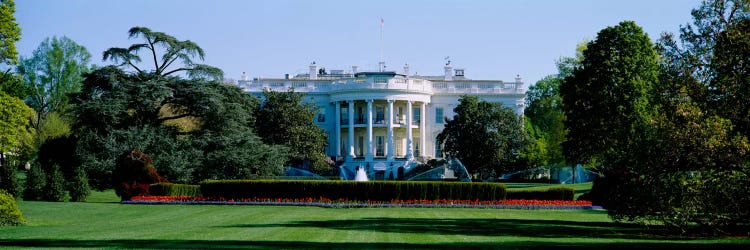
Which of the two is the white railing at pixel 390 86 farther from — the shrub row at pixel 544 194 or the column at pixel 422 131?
the shrub row at pixel 544 194

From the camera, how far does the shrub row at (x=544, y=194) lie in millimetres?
34656

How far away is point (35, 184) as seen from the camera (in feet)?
116

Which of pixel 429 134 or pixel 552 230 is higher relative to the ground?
pixel 429 134

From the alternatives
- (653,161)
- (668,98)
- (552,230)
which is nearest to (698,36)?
(668,98)

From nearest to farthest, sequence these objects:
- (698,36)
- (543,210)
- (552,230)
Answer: (698,36) → (552,230) → (543,210)

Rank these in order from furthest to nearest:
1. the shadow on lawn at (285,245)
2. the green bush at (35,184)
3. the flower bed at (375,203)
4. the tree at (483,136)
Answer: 1. the tree at (483,136)
2. the green bush at (35,184)
3. the flower bed at (375,203)
4. the shadow on lawn at (285,245)

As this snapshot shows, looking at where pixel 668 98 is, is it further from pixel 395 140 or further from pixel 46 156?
pixel 395 140

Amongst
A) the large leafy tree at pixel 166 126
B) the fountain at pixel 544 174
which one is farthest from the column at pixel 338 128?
the large leafy tree at pixel 166 126

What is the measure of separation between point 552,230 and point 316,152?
41.5 m

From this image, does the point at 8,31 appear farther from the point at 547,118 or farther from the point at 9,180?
the point at 547,118

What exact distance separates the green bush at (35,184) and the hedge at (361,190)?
6.94 meters

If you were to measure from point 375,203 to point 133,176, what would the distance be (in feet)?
32.8

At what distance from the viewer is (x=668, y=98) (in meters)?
20.1

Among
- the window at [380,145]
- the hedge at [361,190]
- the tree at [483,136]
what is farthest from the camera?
the window at [380,145]
